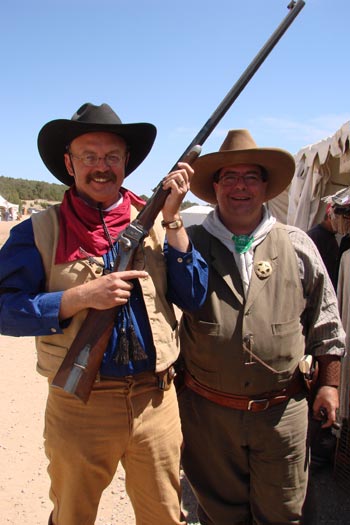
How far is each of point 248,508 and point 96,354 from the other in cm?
137

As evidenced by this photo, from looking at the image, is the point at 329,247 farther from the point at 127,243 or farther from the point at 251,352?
the point at 127,243

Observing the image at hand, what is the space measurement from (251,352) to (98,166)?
1188 millimetres

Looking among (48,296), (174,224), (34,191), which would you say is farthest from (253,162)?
(34,191)

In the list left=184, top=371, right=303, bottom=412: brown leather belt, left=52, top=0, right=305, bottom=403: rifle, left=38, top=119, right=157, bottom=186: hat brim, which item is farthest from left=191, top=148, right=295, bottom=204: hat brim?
left=184, top=371, right=303, bottom=412: brown leather belt

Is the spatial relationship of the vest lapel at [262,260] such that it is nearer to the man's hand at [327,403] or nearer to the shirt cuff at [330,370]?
the shirt cuff at [330,370]

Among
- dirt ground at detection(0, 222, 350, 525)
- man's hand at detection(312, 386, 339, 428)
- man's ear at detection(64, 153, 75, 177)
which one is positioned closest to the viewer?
man's ear at detection(64, 153, 75, 177)

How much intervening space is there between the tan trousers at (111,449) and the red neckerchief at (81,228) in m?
0.61

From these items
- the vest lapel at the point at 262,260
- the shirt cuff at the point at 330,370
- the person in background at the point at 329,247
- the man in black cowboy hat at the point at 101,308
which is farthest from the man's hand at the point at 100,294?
the person in background at the point at 329,247

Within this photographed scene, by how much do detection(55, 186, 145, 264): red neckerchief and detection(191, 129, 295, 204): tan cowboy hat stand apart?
693 millimetres

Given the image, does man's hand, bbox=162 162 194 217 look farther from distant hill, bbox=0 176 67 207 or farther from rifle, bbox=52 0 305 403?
distant hill, bbox=0 176 67 207

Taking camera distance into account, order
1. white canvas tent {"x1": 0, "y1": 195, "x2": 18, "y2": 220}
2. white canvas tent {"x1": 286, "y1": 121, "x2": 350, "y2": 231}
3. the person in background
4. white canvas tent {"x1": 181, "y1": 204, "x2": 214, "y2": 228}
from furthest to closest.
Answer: white canvas tent {"x1": 0, "y1": 195, "x2": 18, "y2": 220} < white canvas tent {"x1": 181, "y1": 204, "x2": 214, "y2": 228} < white canvas tent {"x1": 286, "y1": 121, "x2": 350, "y2": 231} < the person in background

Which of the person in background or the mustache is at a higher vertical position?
the mustache

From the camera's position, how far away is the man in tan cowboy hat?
2420mm

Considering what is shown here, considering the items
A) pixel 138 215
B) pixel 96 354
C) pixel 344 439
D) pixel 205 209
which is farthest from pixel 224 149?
pixel 205 209
